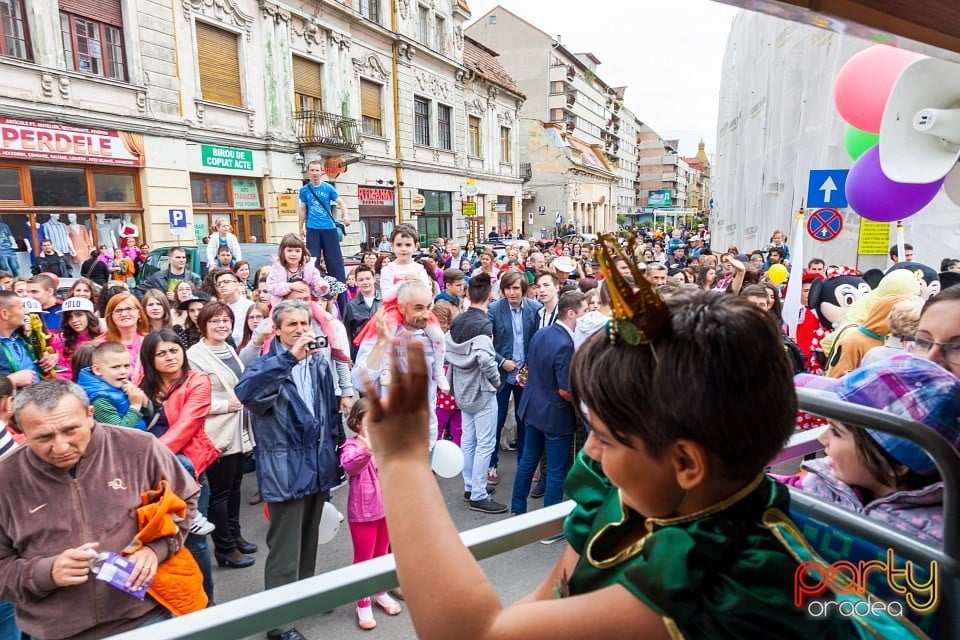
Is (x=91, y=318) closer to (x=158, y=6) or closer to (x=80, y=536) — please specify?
(x=80, y=536)

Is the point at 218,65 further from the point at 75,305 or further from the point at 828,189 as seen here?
the point at 828,189

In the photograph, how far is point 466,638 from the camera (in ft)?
2.34

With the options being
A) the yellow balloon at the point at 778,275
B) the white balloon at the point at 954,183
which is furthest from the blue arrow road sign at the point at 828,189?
the white balloon at the point at 954,183

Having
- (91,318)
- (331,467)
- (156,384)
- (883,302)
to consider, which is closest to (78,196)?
(91,318)

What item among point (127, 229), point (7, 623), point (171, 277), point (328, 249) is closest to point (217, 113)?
point (127, 229)

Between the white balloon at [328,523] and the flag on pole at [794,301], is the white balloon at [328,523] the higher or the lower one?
the lower one

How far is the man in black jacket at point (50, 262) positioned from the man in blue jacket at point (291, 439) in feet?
34.8

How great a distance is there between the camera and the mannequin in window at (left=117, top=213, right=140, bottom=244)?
12.9m

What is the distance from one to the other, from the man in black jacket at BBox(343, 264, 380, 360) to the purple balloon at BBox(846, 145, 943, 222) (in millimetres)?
4622

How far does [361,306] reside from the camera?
654cm

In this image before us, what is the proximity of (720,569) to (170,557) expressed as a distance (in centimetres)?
239

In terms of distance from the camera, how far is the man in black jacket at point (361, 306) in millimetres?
6445

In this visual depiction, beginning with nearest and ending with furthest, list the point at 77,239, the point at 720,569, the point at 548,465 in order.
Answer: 1. the point at 720,569
2. the point at 548,465
3. the point at 77,239

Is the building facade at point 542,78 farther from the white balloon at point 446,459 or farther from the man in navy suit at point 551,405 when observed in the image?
the white balloon at point 446,459
